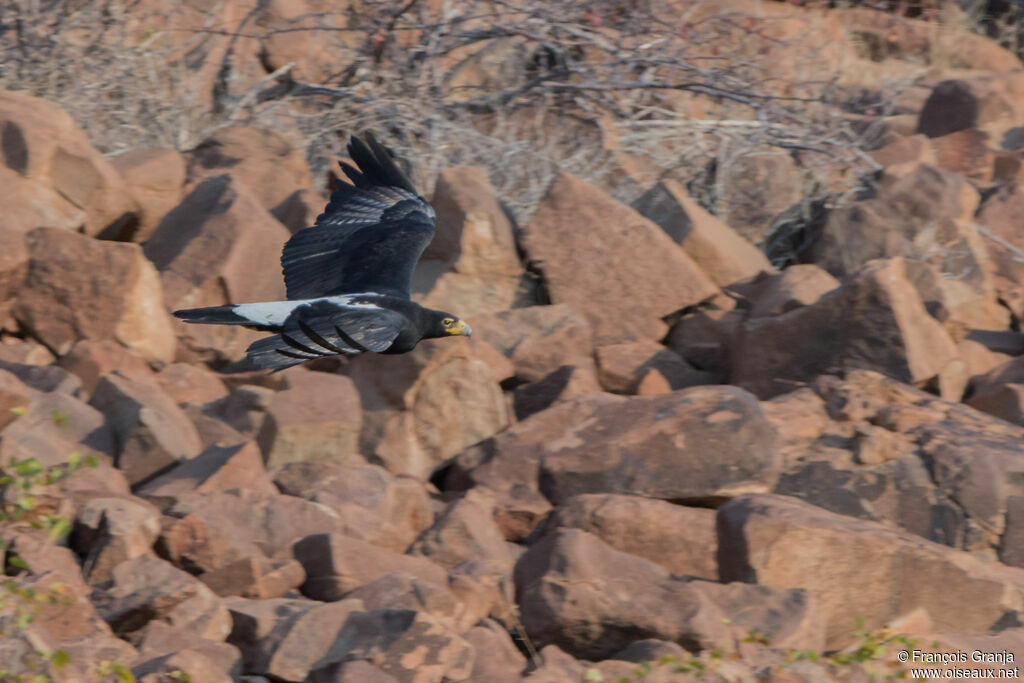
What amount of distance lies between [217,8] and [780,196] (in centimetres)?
452

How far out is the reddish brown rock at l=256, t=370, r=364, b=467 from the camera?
19.2 ft

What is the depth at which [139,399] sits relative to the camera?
5.41 meters

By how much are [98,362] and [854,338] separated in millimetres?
3672

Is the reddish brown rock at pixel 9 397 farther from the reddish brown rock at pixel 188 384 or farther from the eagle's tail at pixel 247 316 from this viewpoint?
the reddish brown rock at pixel 188 384

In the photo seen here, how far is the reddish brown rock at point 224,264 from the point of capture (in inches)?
258

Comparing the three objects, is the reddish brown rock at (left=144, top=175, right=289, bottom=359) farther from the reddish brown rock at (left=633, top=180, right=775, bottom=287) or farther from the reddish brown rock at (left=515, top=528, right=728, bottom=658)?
the reddish brown rock at (left=515, top=528, right=728, bottom=658)

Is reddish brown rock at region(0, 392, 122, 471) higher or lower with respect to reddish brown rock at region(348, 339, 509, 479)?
higher

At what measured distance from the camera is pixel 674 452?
17.5 ft

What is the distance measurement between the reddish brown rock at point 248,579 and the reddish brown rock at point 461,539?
694 mm

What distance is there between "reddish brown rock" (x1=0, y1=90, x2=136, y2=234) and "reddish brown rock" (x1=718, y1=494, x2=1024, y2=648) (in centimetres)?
390

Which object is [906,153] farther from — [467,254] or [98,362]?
[98,362]

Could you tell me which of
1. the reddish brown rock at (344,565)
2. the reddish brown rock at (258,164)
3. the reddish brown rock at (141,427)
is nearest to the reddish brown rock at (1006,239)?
the reddish brown rock at (258,164)

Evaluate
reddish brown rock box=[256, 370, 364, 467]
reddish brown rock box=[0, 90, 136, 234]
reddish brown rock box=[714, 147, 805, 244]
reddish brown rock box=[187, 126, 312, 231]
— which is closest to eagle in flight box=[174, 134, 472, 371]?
reddish brown rock box=[256, 370, 364, 467]

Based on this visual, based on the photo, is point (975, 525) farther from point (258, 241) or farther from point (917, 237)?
point (258, 241)
